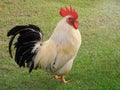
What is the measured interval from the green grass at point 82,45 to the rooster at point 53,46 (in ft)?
1.41

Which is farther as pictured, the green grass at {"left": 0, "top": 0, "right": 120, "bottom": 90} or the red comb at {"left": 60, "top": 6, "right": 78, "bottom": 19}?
the green grass at {"left": 0, "top": 0, "right": 120, "bottom": 90}

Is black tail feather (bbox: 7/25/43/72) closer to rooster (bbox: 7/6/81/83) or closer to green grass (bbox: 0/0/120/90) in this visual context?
rooster (bbox: 7/6/81/83)

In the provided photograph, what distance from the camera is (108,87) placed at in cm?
484

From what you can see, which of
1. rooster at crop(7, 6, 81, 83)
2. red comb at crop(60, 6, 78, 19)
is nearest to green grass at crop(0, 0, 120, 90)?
rooster at crop(7, 6, 81, 83)

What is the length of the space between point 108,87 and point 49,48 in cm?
119

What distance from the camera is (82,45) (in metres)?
6.25

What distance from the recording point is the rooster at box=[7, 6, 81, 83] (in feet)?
14.7

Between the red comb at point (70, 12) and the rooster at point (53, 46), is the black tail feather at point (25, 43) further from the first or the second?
the red comb at point (70, 12)

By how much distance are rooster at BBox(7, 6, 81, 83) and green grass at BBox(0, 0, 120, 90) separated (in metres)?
Answer: 0.43

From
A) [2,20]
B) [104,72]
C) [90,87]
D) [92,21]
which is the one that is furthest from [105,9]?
[90,87]

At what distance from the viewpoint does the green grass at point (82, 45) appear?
4891 mm

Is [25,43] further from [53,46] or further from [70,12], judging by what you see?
[70,12]

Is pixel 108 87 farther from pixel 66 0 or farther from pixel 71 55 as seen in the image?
pixel 66 0

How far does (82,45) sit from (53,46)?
184cm
